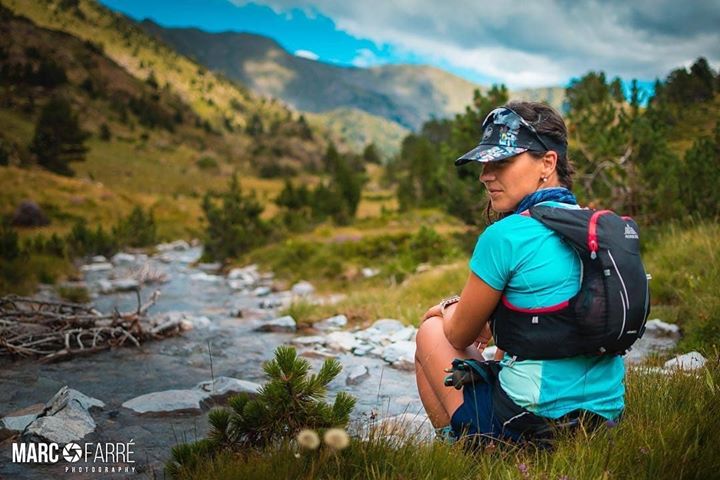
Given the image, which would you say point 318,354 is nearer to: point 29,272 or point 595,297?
point 595,297

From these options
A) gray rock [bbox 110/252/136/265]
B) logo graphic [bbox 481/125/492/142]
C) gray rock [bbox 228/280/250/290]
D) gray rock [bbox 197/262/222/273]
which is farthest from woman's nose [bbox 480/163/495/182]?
gray rock [bbox 110/252/136/265]

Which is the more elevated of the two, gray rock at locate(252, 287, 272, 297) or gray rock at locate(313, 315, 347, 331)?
gray rock at locate(313, 315, 347, 331)

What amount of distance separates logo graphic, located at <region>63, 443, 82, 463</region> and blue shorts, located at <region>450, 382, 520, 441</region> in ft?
6.79

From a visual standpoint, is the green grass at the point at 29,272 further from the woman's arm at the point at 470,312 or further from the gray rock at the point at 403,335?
the woman's arm at the point at 470,312

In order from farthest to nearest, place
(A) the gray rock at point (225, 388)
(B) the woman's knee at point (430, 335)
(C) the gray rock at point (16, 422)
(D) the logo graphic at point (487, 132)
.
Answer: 1. (A) the gray rock at point (225, 388)
2. (C) the gray rock at point (16, 422)
3. (B) the woman's knee at point (430, 335)
4. (D) the logo graphic at point (487, 132)

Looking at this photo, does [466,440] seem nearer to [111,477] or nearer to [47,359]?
[111,477]

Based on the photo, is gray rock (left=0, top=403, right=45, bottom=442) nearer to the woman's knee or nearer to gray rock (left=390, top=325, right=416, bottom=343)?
the woman's knee

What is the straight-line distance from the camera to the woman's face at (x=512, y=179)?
8.05 feet

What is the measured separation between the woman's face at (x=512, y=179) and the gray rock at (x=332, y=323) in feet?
17.5

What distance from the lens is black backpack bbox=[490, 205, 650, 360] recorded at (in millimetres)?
2086

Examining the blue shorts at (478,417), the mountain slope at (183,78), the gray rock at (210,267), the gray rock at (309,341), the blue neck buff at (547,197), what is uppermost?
the mountain slope at (183,78)

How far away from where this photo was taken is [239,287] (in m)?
13.5

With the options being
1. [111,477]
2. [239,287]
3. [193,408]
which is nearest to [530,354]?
[111,477]

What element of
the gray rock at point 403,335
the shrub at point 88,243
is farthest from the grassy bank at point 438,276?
the shrub at point 88,243
